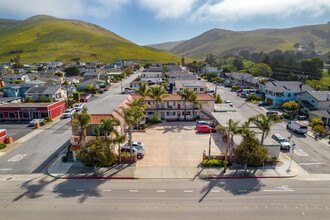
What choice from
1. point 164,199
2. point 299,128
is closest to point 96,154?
point 164,199

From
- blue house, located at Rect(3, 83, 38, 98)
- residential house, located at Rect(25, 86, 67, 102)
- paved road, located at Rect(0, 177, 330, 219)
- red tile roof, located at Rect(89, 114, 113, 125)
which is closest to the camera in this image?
paved road, located at Rect(0, 177, 330, 219)

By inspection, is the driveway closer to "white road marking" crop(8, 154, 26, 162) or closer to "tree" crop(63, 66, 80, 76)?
"white road marking" crop(8, 154, 26, 162)

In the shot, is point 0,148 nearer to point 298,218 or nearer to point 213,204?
point 213,204

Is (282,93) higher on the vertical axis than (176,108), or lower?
higher

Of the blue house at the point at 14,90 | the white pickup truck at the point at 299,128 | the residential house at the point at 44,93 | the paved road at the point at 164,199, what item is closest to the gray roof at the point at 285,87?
the white pickup truck at the point at 299,128

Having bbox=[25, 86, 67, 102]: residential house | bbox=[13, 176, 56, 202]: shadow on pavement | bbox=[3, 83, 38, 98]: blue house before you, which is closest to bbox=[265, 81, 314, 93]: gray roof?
bbox=[13, 176, 56, 202]: shadow on pavement

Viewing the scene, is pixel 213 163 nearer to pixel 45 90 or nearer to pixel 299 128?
pixel 299 128

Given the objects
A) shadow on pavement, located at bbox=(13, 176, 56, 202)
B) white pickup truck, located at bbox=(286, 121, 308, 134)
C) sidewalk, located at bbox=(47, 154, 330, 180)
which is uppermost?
white pickup truck, located at bbox=(286, 121, 308, 134)
